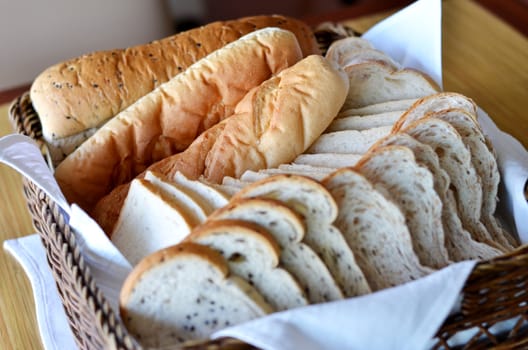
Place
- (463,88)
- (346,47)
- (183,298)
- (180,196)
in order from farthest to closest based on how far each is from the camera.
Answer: (463,88) < (346,47) < (180,196) < (183,298)

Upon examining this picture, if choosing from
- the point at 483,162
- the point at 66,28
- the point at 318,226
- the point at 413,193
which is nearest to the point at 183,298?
the point at 318,226

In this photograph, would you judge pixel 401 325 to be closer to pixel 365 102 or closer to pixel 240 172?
pixel 240 172

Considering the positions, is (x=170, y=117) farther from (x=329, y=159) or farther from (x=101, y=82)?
(x=329, y=159)

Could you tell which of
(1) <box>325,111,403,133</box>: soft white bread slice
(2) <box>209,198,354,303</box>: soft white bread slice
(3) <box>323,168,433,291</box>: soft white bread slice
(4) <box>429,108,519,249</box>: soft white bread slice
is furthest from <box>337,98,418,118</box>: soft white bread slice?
(2) <box>209,198,354,303</box>: soft white bread slice

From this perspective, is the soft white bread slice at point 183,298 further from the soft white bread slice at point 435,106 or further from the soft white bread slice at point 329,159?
the soft white bread slice at point 435,106

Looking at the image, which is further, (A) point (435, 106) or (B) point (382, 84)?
(B) point (382, 84)

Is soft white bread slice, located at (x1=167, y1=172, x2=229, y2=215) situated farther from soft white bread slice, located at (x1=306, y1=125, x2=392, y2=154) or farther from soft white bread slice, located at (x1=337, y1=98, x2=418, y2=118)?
soft white bread slice, located at (x1=337, y1=98, x2=418, y2=118)

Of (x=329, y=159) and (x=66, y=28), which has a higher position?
(x=66, y=28)
